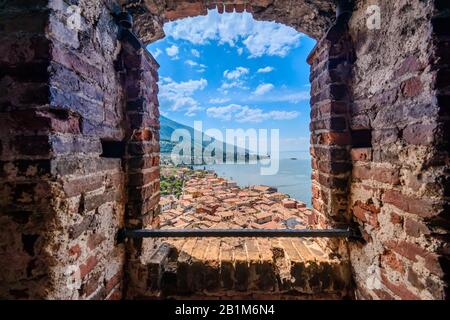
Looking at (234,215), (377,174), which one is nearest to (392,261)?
(377,174)

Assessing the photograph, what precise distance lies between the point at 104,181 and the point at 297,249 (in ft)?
4.43

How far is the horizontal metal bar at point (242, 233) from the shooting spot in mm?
1457

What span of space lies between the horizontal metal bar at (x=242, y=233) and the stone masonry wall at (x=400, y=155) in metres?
0.17

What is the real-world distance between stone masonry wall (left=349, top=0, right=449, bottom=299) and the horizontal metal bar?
0.17 metres

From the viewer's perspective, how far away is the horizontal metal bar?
146 cm

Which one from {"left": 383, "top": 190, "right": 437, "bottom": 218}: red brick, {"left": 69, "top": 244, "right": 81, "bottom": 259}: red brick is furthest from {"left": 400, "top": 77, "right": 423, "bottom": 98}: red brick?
{"left": 69, "top": 244, "right": 81, "bottom": 259}: red brick

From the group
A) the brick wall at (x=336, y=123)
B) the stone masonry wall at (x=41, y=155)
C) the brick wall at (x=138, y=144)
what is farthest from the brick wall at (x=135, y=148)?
the brick wall at (x=336, y=123)

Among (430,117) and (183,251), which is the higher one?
(430,117)

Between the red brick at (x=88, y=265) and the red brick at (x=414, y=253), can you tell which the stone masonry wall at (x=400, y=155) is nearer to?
the red brick at (x=414, y=253)

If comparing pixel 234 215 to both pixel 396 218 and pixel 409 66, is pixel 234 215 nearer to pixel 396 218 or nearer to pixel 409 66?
pixel 396 218

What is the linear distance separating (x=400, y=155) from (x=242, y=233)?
3.13ft

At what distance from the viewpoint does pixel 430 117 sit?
0.96 m
